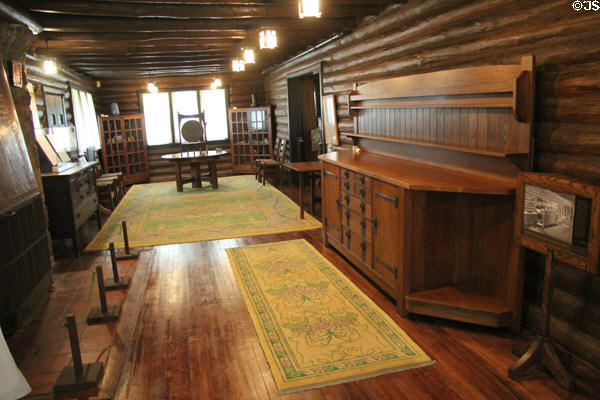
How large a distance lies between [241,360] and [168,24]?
14.8ft

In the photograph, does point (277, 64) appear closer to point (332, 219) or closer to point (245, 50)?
point (245, 50)

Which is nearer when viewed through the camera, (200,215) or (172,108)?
(200,215)

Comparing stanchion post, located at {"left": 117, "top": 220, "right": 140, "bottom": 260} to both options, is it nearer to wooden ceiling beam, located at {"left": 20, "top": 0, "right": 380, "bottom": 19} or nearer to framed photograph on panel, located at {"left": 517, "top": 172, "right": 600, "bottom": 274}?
wooden ceiling beam, located at {"left": 20, "top": 0, "right": 380, "bottom": 19}

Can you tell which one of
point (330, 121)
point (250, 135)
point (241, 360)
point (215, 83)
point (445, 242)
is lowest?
point (241, 360)

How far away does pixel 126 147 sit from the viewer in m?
11.8

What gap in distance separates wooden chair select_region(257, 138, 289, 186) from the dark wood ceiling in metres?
2.19

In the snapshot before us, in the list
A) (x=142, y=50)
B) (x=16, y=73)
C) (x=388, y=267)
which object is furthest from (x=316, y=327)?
(x=142, y=50)

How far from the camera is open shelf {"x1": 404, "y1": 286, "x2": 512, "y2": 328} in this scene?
3227mm

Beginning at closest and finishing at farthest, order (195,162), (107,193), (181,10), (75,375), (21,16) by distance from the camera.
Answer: (75,375) < (21,16) < (181,10) < (107,193) < (195,162)

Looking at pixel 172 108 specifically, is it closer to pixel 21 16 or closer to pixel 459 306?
pixel 21 16

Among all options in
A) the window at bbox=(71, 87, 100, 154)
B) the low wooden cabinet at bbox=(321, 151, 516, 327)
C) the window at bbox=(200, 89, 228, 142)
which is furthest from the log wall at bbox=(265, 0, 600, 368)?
the window at bbox=(200, 89, 228, 142)

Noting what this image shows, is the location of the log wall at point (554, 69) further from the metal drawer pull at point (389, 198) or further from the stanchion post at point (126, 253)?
the stanchion post at point (126, 253)

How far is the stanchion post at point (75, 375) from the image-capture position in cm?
277

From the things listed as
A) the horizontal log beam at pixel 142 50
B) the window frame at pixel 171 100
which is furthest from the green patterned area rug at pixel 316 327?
the window frame at pixel 171 100
